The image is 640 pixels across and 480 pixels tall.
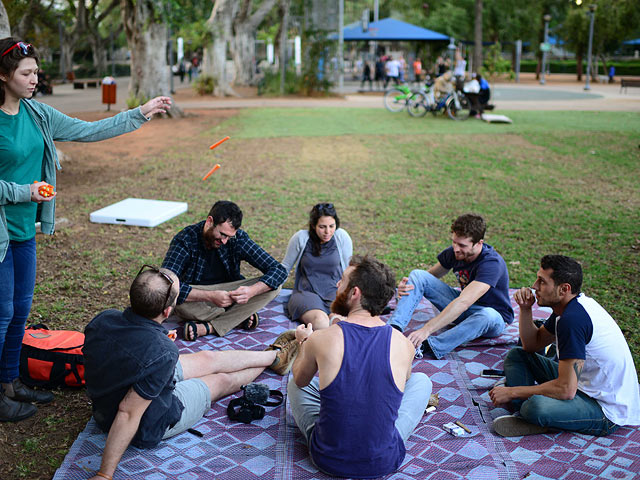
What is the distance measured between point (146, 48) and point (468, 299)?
1502cm

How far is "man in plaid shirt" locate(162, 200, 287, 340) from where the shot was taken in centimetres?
472

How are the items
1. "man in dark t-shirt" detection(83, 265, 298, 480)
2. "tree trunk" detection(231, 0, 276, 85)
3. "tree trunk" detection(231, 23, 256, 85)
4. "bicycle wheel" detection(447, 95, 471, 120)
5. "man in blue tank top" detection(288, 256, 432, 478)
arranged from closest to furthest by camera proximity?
1. "man in blue tank top" detection(288, 256, 432, 478)
2. "man in dark t-shirt" detection(83, 265, 298, 480)
3. "bicycle wheel" detection(447, 95, 471, 120)
4. "tree trunk" detection(231, 0, 276, 85)
5. "tree trunk" detection(231, 23, 256, 85)

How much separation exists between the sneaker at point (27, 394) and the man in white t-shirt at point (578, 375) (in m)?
2.61

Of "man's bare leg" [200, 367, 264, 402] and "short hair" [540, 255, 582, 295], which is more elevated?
"short hair" [540, 255, 582, 295]

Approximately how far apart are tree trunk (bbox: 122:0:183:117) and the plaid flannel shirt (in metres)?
13.1

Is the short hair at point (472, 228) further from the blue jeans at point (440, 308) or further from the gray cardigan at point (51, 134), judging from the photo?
the gray cardigan at point (51, 134)

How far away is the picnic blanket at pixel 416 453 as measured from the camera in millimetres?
3168

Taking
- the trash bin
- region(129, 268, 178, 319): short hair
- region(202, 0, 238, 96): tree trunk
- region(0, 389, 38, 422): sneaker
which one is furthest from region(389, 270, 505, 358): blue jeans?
region(202, 0, 238, 96): tree trunk

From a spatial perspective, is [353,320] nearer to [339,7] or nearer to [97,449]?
[97,449]

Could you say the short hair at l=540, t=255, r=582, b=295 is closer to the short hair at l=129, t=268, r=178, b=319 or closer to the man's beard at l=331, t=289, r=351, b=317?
the man's beard at l=331, t=289, r=351, b=317

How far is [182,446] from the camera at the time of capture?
340 centimetres

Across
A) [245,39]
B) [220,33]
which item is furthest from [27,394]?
[245,39]

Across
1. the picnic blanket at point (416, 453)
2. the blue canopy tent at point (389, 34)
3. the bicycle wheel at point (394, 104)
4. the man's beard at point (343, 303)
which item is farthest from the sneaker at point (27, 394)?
the blue canopy tent at point (389, 34)

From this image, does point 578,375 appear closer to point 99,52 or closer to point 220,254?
point 220,254
